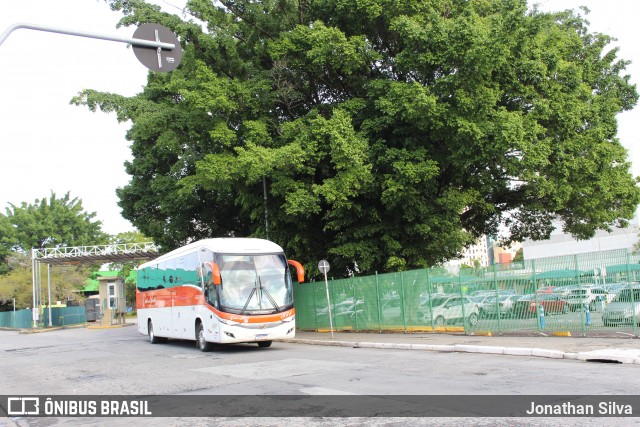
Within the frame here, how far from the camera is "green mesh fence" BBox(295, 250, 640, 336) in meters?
15.7

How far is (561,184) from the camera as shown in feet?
76.6

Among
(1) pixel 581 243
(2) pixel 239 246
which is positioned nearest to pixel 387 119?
(2) pixel 239 246

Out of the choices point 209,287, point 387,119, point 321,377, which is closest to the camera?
point 321,377

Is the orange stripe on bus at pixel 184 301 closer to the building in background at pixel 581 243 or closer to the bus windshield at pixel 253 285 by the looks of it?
the bus windshield at pixel 253 285

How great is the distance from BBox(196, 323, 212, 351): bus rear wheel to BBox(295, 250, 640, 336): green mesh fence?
7370 mm

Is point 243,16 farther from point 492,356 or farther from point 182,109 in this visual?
point 492,356

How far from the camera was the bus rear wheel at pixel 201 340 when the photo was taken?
20047 mm

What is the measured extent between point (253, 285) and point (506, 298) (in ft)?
26.7

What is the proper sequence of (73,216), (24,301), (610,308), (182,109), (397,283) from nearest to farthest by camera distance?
(610,308)
(397,283)
(182,109)
(24,301)
(73,216)

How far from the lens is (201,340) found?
20.3 metres

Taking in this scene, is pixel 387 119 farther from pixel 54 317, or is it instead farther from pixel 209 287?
pixel 54 317

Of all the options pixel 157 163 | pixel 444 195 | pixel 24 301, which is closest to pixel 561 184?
pixel 444 195

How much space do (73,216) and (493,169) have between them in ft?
231

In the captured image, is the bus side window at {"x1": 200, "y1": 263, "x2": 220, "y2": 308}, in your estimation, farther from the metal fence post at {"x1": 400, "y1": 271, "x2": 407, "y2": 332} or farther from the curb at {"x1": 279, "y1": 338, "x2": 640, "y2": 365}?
the metal fence post at {"x1": 400, "y1": 271, "x2": 407, "y2": 332}
